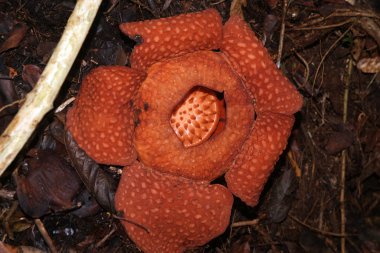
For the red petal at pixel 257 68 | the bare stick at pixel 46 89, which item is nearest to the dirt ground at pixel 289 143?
the bare stick at pixel 46 89

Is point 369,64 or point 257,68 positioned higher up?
point 257,68

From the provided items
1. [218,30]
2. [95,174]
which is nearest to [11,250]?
[95,174]

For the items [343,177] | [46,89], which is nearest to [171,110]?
[46,89]

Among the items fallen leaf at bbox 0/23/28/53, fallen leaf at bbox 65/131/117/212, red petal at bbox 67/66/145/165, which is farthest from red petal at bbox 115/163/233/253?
fallen leaf at bbox 0/23/28/53

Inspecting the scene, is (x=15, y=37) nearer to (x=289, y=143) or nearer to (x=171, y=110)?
(x=171, y=110)

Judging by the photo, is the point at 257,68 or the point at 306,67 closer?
the point at 257,68

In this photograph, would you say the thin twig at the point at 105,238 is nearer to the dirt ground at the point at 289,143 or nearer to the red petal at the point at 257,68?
the dirt ground at the point at 289,143

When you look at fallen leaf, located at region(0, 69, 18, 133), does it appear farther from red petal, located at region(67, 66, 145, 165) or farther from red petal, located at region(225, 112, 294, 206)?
red petal, located at region(225, 112, 294, 206)
